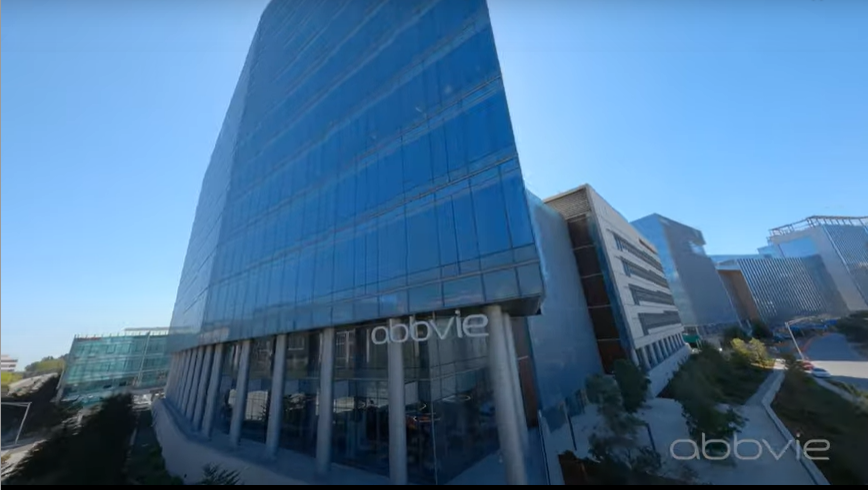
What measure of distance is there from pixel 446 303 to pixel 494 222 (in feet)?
12.5

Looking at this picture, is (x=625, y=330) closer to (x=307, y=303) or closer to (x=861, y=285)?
(x=307, y=303)

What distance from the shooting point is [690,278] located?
92812mm

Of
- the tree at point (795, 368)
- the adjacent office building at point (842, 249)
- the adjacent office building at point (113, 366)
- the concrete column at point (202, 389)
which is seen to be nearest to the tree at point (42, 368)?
the adjacent office building at point (113, 366)

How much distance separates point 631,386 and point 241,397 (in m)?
26.6

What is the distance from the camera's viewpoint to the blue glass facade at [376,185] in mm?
12203

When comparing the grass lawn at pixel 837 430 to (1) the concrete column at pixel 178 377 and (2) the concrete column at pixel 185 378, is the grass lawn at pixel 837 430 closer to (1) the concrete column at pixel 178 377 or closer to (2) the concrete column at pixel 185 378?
(2) the concrete column at pixel 185 378

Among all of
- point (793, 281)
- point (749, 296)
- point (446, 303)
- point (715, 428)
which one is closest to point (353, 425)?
point (446, 303)

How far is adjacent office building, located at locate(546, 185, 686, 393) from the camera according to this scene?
29.5m

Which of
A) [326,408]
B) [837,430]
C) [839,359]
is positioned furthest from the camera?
[839,359]

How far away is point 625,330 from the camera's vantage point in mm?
28969

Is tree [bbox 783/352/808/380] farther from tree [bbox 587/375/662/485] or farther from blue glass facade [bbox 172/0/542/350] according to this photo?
blue glass facade [bbox 172/0/542/350]

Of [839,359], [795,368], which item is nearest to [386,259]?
[795,368]

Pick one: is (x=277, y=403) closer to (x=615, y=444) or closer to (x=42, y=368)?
(x=615, y=444)

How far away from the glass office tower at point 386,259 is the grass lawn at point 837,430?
519 inches
